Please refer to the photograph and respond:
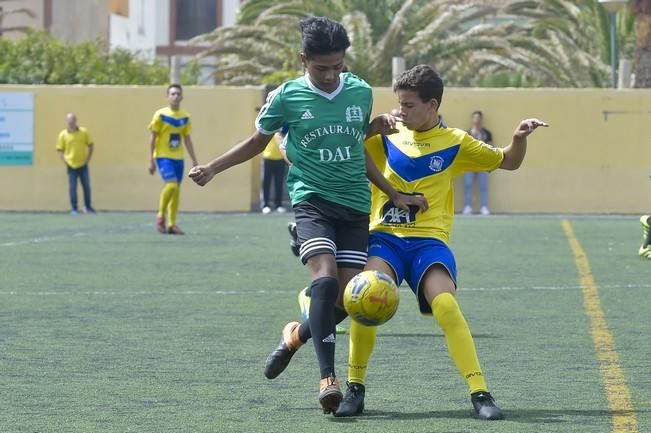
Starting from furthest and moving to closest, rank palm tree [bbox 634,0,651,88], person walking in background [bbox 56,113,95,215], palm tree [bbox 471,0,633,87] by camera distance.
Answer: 1. palm tree [bbox 471,0,633,87]
2. palm tree [bbox 634,0,651,88]
3. person walking in background [bbox 56,113,95,215]

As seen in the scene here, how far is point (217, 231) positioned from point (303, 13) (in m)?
15.0

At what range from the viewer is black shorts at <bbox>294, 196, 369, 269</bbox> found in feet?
24.0

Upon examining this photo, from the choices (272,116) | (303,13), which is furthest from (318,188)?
(303,13)

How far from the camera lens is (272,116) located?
747 centimetres

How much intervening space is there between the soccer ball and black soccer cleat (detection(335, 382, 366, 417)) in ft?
1.21

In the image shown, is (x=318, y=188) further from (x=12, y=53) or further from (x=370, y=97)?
(x=12, y=53)

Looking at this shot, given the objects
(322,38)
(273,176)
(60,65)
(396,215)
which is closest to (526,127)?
(396,215)

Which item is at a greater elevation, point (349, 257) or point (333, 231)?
point (333, 231)

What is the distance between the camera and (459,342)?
710 centimetres

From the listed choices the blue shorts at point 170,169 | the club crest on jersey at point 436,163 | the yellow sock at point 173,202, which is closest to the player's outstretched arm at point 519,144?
the club crest on jersey at point 436,163

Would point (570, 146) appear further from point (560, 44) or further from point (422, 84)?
point (422, 84)

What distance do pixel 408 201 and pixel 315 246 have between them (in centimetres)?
49

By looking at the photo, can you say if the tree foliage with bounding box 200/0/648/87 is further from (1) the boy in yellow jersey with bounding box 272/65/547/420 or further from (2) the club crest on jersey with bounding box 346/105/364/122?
(2) the club crest on jersey with bounding box 346/105/364/122

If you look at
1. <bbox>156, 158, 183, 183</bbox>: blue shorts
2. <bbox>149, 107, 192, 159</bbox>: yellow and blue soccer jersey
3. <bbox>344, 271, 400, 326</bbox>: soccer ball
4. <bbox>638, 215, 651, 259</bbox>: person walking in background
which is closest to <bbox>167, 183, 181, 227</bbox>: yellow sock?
<bbox>156, 158, 183, 183</bbox>: blue shorts
